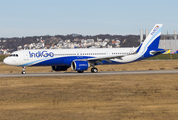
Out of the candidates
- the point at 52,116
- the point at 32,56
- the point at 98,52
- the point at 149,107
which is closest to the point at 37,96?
the point at 52,116

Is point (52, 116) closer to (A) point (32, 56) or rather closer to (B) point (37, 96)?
(B) point (37, 96)

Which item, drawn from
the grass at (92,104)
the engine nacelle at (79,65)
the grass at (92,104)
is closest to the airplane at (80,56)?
the engine nacelle at (79,65)

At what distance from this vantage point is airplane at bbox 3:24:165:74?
39469mm

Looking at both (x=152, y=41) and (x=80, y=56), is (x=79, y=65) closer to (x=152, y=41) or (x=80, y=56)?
(x=80, y=56)

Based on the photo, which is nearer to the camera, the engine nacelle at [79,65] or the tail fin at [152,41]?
the engine nacelle at [79,65]

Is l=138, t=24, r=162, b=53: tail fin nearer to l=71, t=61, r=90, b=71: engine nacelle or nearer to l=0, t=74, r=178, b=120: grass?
l=71, t=61, r=90, b=71: engine nacelle

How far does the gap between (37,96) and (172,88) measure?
1114 cm

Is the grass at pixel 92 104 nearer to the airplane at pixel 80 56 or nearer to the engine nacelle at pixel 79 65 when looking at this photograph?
the engine nacelle at pixel 79 65

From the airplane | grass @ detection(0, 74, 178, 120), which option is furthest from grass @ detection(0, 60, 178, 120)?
the airplane

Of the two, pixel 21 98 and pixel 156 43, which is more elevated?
pixel 156 43

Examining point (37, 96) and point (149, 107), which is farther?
point (37, 96)

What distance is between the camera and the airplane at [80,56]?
39469 mm

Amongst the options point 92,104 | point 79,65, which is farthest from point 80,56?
point 92,104

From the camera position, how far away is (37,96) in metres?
20.2
